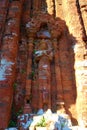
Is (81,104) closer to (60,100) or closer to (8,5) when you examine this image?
(60,100)

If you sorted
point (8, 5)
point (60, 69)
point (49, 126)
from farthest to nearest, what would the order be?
point (8, 5) → point (60, 69) → point (49, 126)

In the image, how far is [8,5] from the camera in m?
11.2

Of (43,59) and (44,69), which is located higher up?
(43,59)

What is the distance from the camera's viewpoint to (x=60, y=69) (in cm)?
923

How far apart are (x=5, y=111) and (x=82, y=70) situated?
3.16 meters

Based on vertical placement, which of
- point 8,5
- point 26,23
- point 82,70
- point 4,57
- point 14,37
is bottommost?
point 82,70

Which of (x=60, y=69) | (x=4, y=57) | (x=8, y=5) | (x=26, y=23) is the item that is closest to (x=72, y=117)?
(x=60, y=69)

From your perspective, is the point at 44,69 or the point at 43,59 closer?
the point at 44,69

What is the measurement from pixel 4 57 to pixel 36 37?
6.83 ft

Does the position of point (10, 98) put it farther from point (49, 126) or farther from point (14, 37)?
point (14, 37)

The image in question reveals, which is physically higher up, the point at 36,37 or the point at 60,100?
the point at 36,37

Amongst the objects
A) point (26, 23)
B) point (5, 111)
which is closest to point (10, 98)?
point (5, 111)

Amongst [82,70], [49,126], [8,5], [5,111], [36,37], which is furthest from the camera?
[8,5]

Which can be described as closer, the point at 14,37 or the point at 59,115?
the point at 59,115
